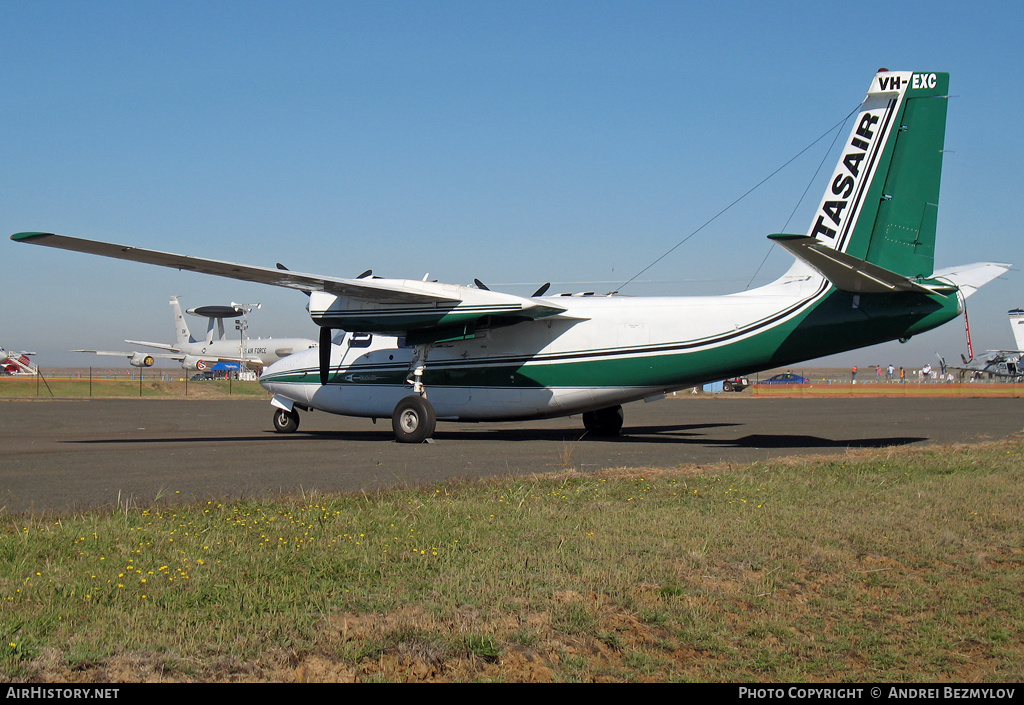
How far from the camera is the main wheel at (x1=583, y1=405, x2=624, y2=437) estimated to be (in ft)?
66.9

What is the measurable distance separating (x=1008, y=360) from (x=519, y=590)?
270 ft

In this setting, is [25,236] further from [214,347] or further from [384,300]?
[214,347]

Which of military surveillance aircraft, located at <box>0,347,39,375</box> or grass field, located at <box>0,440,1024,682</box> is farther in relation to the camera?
military surveillance aircraft, located at <box>0,347,39,375</box>

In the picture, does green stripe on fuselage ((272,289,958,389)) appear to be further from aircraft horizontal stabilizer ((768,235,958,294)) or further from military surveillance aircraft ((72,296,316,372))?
military surveillance aircraft ((72,296,316,372))

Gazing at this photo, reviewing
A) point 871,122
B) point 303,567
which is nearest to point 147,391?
point 871,122

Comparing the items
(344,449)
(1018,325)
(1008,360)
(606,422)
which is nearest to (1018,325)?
(1018,325)

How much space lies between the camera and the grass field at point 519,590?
14.1 ft

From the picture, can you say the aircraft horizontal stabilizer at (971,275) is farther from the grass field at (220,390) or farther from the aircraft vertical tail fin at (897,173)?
the grass field at (220,390)

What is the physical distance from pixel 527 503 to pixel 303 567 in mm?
3286

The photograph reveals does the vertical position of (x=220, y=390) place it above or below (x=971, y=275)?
below

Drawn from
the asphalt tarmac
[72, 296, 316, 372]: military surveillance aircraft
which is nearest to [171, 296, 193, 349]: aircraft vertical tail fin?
[72, 296, 316, 372]: military surveillance aircraft

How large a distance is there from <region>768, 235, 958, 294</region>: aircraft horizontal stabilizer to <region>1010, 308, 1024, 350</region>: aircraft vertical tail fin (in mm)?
55845

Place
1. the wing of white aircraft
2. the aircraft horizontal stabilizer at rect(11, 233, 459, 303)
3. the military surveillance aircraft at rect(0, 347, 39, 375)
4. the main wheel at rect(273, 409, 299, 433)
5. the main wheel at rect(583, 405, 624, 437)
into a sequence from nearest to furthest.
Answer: the aircraft horizontal stabilizer at rect(11, 233, 459, 303)
the wing of white aircraft
the main wheel at rect(583, 405, 624, 437)
the main wheel at rect(273, 409, 299, 433)
the military surveillance aircraft at rect(0, 347, 39, 375)

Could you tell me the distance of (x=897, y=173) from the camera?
15180 millimetres
